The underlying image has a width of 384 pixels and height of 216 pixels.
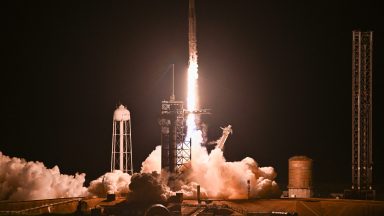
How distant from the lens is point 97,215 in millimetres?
64938

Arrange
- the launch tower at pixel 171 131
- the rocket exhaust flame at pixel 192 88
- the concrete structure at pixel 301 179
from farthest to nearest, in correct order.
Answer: the rocket exhaust flame at pixel 192 88, the concrete structure at pixel 301 179, the launch tower at pixel 171 131

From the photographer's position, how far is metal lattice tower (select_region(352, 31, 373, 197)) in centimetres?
8019

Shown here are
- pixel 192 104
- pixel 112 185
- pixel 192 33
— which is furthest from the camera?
pixel 192 104

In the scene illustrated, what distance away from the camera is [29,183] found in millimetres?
84562

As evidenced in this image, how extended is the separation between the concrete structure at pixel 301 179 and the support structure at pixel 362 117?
19.5ft

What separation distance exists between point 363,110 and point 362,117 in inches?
29.2

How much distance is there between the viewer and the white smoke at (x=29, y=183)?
275ft

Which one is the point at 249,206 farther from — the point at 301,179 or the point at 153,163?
the point at 153,163

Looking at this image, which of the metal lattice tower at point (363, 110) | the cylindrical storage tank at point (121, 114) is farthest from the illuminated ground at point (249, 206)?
the cylindrical storage tank at point (121, 114)

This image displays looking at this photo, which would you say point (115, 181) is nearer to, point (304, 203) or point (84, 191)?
point (84, 191)

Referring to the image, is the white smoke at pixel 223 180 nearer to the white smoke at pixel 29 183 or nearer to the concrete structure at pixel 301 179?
the concrete structure at pixel 301 179

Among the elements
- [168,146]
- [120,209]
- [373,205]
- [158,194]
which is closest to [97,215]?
[120,209]

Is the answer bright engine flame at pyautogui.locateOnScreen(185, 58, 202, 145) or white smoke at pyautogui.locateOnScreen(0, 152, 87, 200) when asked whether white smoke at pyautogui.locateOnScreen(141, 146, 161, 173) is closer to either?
bright engine flame at pyautogui.locateOnScreen(185, 58, 202, 145)

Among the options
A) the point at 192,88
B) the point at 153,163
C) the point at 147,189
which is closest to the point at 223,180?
the point at 153,163
